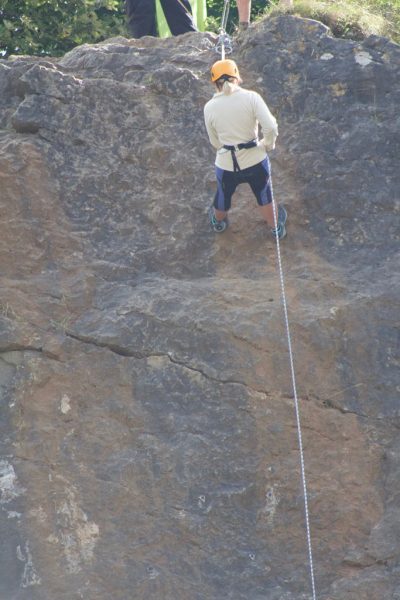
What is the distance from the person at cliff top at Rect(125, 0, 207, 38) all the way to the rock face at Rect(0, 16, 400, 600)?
77.1 inches

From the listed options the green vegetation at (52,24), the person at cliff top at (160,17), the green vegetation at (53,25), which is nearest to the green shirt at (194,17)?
the person at cliff top at (160,17)

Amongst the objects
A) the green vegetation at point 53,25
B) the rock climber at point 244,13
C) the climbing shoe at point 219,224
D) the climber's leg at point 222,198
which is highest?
→ the rock climber at point 244,13

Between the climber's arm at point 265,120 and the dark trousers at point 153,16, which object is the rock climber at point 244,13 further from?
the climber's arm at point 265,120

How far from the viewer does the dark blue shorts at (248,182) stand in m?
9.34

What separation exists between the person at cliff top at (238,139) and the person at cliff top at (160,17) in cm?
311

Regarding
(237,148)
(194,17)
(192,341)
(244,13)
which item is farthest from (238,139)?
(194,17)

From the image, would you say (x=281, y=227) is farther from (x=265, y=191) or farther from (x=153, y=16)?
(x=153, y=16)

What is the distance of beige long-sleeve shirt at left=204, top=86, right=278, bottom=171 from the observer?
9094mm

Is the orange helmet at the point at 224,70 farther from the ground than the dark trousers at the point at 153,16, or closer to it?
farther from the ground

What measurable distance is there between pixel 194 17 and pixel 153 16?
1.94 feet

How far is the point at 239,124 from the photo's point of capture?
9.21m

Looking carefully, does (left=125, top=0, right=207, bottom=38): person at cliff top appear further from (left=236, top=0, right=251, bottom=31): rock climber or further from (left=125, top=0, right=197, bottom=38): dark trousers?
(left=236, top=0, right=251, bottom=31): rock climber

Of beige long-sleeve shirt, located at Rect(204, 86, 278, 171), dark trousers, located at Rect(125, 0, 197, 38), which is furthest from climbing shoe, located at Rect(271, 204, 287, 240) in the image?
dark trousers, located at Rect(125, 0, 197, 38)

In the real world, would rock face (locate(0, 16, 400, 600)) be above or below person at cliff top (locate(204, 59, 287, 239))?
below
